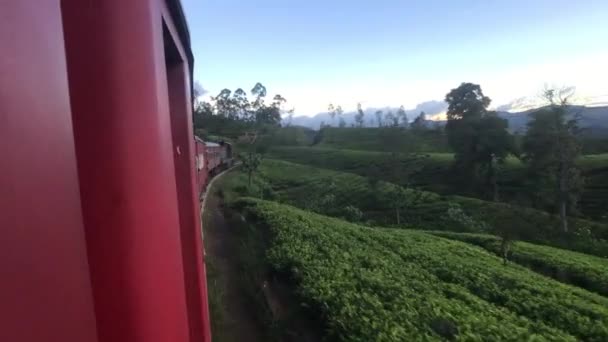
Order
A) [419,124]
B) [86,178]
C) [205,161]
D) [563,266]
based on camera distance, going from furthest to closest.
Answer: [419,124] → [563,266] → [205,161] → [86,178]

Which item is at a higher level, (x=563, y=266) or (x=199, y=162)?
(x=199, y=162)

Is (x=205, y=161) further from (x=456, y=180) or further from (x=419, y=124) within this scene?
(x=419, y=124)

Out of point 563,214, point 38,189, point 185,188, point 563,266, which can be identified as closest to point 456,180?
point 563,214

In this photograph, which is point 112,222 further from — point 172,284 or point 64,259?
point 172,284

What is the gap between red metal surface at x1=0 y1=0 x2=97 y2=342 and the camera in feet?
3.21

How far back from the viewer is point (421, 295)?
8844 mm

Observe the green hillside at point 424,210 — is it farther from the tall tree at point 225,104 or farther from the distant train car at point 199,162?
the tall tree at point 225,104

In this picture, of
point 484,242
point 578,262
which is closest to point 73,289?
point 578,262

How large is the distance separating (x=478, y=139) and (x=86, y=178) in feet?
125

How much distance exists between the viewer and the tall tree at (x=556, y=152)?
2728 cm

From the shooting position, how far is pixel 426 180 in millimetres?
40875

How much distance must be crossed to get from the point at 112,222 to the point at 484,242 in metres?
19.4

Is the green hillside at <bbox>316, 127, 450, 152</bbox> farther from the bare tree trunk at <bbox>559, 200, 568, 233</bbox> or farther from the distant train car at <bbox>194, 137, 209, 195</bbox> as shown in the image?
the distant train car at <bbox>194, 137, 209, 195</bbox>

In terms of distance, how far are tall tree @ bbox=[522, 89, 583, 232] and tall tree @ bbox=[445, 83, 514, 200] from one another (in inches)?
155
